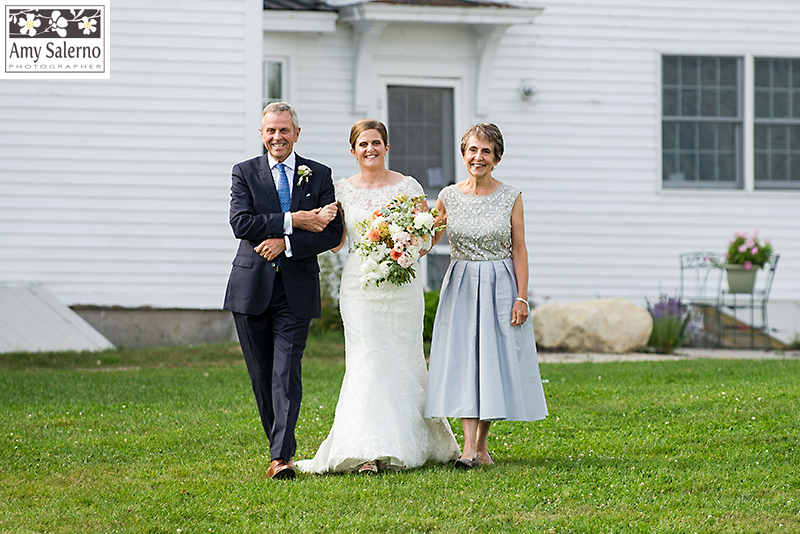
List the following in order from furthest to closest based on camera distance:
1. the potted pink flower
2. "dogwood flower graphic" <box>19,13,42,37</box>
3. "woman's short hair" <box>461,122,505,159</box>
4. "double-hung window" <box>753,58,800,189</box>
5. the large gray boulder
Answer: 1. "double-hung window" <box>753,58,800,189</box>
2. the potted pink flower
3. the large gray boulder
4. "dogwood flower graphic" <box>19,13,42,37</box>
5. "woman's short hair" <box>461,122,505,159</box>

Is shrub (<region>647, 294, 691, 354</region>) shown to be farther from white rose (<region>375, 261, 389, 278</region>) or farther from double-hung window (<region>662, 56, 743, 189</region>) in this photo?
white rose (<region>375, 261, 389, 278</region>)

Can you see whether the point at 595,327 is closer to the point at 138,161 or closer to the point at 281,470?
the point at 138,161

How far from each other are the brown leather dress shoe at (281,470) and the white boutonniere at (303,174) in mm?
1529

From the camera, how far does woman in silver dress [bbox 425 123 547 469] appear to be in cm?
554

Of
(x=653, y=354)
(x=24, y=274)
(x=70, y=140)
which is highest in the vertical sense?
(x=70, y=140)

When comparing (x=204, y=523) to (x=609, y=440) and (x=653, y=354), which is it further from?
(x=653, y=354)

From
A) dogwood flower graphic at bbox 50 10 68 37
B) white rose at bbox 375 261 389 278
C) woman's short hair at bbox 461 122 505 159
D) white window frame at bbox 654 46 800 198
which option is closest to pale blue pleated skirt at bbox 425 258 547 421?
white rose at bbox 375 261 389 278

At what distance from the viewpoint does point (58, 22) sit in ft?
37.7

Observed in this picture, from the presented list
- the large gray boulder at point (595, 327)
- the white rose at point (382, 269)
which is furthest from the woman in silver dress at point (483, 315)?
the large gray boulder at point (595, 327)

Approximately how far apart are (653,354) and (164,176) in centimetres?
623

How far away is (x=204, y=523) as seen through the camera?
444 centimetres

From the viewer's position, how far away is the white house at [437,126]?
38.1ft

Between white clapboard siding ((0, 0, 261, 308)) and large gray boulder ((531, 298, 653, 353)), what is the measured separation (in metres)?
3.98

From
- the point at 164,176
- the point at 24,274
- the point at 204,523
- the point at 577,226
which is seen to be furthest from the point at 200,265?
the point at 204,523
